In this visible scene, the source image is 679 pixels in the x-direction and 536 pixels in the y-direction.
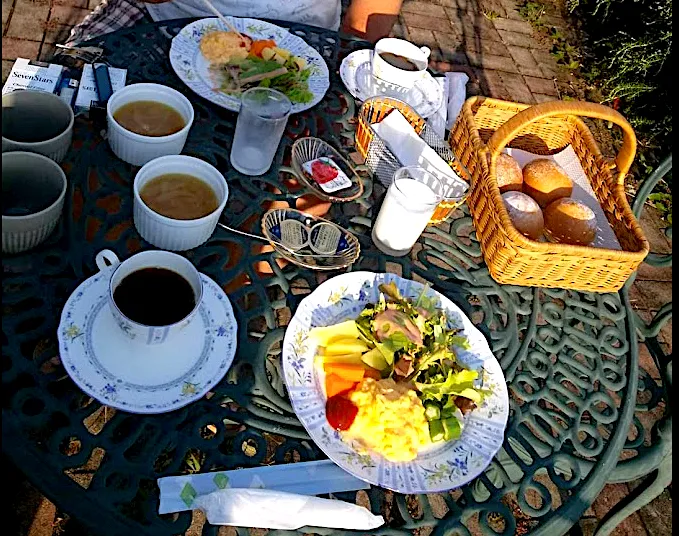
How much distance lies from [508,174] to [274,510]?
1030 millimetres

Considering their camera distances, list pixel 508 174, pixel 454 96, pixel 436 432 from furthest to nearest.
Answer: pixel 454 96 < pixel 508 174 < pixel 436 432

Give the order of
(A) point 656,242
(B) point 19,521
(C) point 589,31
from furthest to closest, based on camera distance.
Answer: (C) point 589,31 < (A) point 656,242 < (B) point 19,521

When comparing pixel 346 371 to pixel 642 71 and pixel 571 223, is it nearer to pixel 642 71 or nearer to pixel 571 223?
pixel 571 223

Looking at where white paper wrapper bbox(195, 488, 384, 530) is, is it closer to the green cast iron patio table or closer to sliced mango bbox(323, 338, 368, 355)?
the green cast iron patio table

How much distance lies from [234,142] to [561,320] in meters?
0.95

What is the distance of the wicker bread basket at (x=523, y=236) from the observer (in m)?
1.37

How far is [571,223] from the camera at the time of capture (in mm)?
1479

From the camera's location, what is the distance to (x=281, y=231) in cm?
139

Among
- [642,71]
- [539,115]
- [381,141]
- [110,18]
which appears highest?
[539,115]

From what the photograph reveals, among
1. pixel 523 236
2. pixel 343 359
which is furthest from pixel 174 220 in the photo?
pixel 523 236

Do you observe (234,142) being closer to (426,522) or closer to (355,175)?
(355,175)

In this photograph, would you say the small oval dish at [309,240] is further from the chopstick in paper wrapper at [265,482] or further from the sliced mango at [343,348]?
the chopstick in paper wrapper at [265,482]

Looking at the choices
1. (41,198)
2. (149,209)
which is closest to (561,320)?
(149,209)

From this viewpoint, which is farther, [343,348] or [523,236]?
[523,236]
